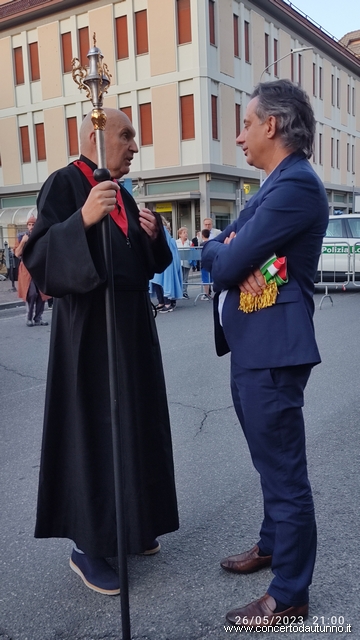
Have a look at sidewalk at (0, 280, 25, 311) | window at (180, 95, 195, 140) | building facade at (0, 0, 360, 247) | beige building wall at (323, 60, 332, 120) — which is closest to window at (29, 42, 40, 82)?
building facade at (0, 0, 360, 247)

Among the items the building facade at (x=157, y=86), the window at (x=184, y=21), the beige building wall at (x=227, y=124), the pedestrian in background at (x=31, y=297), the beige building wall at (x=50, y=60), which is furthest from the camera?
the beige building wall at (x=50, y=60)

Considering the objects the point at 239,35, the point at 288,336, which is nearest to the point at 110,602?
the point at 288,336

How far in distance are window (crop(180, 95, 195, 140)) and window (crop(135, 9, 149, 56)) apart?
2796 mm

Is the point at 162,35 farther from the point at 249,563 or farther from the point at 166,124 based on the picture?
the point at 249,563

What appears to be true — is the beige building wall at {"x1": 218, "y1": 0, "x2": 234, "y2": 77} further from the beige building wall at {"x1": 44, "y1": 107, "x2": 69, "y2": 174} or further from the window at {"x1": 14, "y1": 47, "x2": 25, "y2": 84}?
the window at {"x1": 14, "y1": 47, "x2": 25, "y2": 84}

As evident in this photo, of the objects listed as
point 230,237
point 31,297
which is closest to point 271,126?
point 230,237

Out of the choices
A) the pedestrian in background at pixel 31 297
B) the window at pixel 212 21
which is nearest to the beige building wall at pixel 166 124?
the window at pixel 212 21

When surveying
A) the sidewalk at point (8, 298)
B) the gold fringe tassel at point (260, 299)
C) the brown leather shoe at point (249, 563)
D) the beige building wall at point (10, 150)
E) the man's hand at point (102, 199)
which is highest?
the beige building wall at point (10, 150)

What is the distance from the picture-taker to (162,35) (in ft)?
78.3

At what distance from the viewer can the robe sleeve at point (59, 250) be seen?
2033mm

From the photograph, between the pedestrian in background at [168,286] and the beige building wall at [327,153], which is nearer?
the pedestrian in background at [168,286]

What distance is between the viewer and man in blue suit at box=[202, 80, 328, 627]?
1.98 meters

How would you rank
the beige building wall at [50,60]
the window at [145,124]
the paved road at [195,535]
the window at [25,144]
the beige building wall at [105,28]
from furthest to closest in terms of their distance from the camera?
the window at [25,144], the beige building wall at [50,60], the window at [145,124], the beige building wall at [105,28], the paved road at [195,535]

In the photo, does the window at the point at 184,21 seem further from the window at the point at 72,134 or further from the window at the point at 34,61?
the window at the point at 34,61
